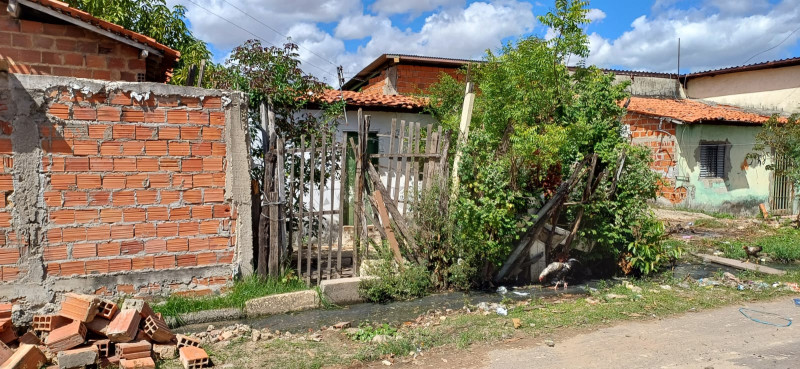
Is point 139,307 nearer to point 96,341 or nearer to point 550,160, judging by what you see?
point 96,341

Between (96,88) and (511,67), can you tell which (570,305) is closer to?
(511,67)

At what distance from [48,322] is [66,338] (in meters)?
0.53

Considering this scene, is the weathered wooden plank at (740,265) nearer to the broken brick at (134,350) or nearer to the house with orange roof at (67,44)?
the broken brick at (134,350)

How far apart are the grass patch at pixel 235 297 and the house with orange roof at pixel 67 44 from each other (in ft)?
13.0

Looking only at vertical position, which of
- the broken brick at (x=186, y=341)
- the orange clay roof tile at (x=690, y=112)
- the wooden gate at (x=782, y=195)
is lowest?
the broken brick at (x=186, y=341)

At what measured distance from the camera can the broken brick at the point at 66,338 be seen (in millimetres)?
4312

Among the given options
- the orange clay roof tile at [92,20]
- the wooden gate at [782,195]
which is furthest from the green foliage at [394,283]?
the wooden gate at [782,195]

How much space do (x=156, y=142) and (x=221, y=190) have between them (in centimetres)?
84

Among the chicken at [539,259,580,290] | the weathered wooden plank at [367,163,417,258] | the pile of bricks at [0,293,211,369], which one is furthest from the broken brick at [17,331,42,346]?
the chicken at [539,259,580,290]

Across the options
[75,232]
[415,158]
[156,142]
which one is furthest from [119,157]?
[415,158]

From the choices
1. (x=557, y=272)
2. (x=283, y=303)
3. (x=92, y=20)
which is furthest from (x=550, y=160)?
(x=92, y=20)

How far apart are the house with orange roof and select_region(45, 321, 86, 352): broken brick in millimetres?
4376

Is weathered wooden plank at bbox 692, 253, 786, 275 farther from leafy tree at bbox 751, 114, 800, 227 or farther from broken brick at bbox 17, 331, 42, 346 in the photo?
broken brick at bbox 17, 331, 42, 346

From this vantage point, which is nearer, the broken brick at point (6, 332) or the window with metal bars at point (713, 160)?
the broken brick at point (6, 332)
